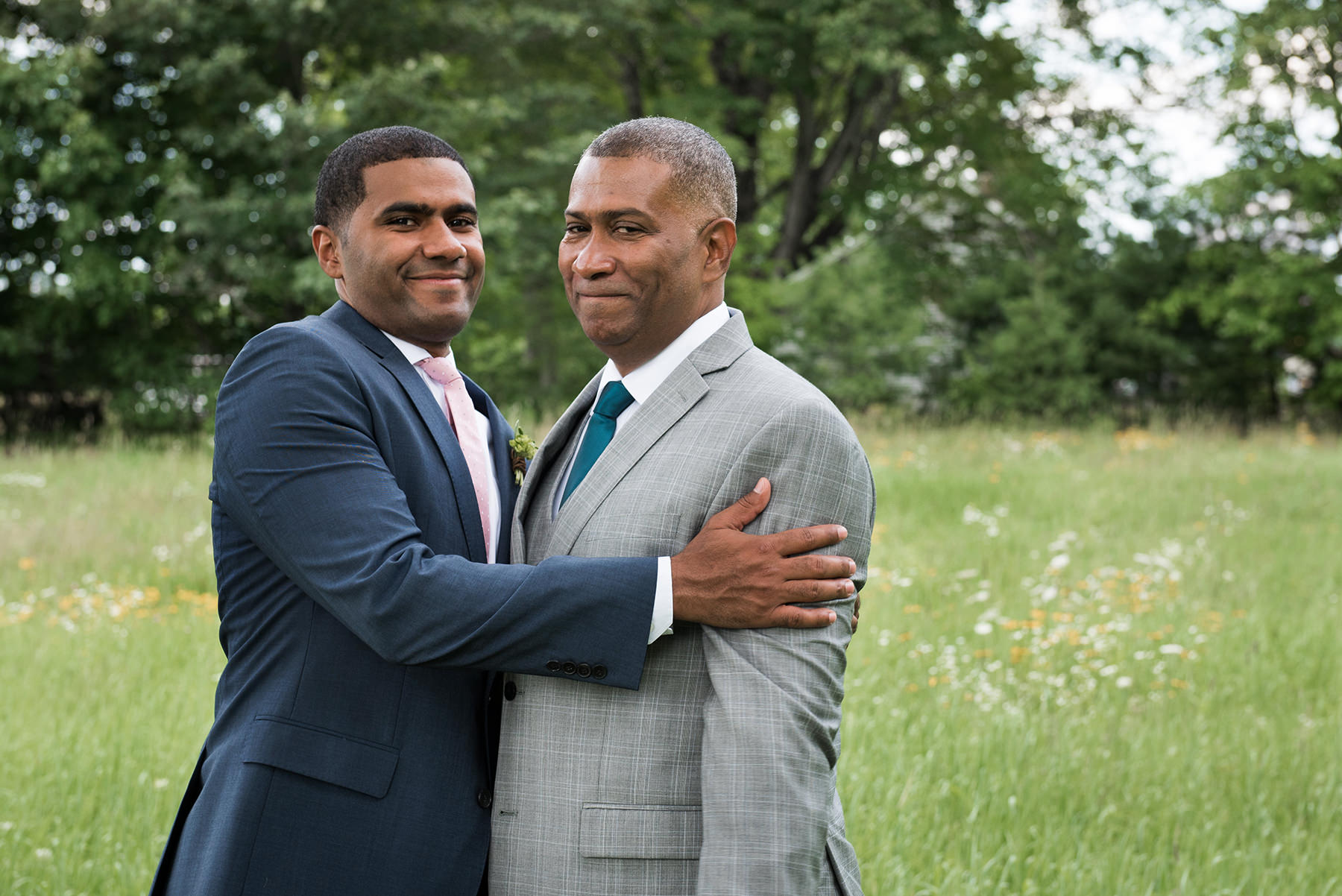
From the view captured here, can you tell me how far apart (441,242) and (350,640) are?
958 mm

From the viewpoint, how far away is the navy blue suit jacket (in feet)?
6.82

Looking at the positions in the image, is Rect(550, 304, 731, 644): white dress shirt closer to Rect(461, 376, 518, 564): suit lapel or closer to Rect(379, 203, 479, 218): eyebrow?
Rect(461, 376, 518, 564): suit lapel

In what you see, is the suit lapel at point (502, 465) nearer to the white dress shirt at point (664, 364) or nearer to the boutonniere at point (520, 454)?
the boutonniere at point (520, 454)

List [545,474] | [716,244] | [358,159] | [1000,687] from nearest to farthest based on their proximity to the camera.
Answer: [716,244] < [545,474] < [358,159] < [1000,687]

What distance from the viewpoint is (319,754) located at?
87.0 inches

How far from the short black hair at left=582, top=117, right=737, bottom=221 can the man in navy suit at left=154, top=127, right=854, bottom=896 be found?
2.14ft

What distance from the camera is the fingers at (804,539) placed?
1.98m

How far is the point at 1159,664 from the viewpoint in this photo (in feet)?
19.5

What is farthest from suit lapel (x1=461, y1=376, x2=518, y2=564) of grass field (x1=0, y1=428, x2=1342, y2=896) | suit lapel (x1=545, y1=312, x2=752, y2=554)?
grass field (x1=0, y1=428, x2=1342, y2=896)

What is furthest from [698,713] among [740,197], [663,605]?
[740,197]

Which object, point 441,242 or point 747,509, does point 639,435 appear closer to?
point 747,509

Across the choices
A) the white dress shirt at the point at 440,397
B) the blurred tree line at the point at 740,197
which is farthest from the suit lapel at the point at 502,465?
the blurred tree line at the point at 740,197

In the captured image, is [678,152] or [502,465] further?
[502,465]

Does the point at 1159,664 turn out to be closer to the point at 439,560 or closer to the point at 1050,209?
the point at 439,560
